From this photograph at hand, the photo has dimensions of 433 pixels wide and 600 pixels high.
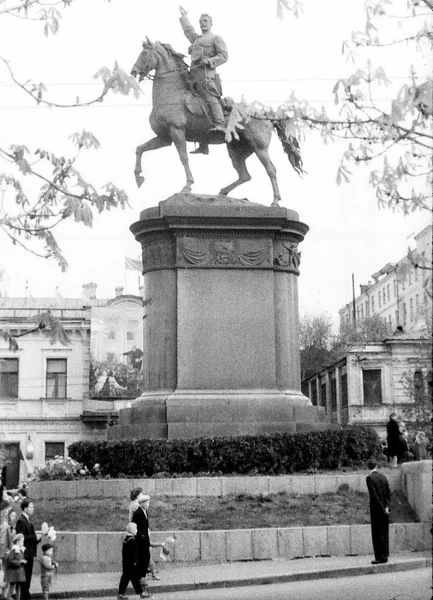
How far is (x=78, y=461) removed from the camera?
20.5 metres

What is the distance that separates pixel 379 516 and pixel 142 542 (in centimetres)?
357

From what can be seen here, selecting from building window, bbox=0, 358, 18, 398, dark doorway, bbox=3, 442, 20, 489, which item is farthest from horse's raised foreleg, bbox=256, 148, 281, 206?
building window, bbox=0, 358, 18, 398

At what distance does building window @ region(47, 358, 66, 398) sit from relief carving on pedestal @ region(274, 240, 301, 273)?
35.4 metres

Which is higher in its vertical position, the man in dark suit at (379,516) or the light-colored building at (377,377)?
the light-colored building at (377,377)

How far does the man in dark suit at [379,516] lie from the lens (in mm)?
15656

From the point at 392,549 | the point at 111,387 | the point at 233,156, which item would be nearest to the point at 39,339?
the point at 111,387

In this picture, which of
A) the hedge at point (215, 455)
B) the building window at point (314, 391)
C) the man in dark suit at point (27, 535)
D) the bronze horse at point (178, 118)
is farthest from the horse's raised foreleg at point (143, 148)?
the building window at point (314, 391)

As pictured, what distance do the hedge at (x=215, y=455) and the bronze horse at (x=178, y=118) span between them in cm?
574

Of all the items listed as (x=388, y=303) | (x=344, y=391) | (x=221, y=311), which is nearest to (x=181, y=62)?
(x=221, y=311)

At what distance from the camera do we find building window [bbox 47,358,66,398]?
56656mm

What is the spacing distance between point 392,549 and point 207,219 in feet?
26.2

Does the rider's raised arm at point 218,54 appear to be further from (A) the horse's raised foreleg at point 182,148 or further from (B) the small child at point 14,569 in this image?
(B) the small child at point 14,569

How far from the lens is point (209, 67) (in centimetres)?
2302

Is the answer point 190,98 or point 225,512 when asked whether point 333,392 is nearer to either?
point 190,98
